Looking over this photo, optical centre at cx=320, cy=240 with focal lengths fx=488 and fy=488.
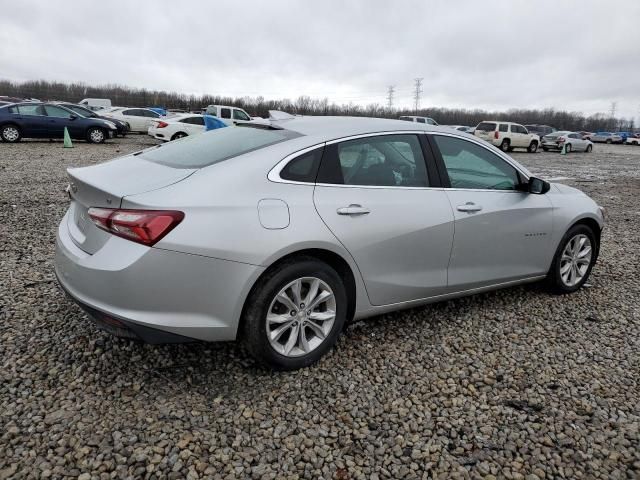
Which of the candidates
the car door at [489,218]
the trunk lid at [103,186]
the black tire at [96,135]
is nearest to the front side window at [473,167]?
the car door at [489,218]

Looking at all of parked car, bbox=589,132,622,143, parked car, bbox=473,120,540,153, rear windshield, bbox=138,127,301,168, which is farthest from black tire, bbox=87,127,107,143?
parked car, bbox=589,132,622,143

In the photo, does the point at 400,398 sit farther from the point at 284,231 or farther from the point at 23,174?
the point at 23,174

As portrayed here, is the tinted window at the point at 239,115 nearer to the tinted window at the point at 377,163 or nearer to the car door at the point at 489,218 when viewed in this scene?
the car door at the point at 489,218

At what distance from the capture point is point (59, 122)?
17344 millimetres

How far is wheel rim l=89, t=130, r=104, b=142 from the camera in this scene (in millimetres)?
18438

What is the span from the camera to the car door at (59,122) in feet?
56.4

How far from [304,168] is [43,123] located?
17449mm

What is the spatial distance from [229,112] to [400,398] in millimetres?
22932

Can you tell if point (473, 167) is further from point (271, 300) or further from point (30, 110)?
point (30, 110)

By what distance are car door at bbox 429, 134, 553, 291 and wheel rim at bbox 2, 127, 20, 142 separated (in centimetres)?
1744

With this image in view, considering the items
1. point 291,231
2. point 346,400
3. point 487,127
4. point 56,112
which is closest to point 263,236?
point 291,231

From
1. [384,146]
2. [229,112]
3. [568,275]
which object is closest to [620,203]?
[568,275]

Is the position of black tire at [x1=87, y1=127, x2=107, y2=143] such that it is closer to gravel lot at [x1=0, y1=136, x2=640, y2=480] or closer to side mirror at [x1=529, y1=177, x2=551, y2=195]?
gravel lot at [x1=0, y1=136, x2=640, y2=480]

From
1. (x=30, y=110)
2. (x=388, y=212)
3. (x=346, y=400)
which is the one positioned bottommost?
(x=346, y=400)
